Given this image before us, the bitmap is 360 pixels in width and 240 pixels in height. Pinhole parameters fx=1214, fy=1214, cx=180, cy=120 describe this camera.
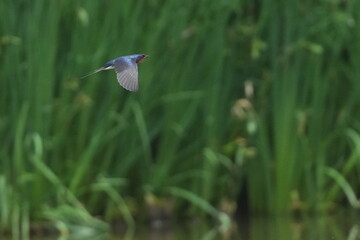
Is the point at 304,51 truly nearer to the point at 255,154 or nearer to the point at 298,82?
the point at 298,82

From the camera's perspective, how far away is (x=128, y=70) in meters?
3.74

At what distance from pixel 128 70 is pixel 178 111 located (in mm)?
2170

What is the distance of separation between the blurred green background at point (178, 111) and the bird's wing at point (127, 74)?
1649 mm

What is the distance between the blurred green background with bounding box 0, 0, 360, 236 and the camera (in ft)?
18.2

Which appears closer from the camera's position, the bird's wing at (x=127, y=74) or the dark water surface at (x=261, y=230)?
the bird's wing at (x=127, y=74)

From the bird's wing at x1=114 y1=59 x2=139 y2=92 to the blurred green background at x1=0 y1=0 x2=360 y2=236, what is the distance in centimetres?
165

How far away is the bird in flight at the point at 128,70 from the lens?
3.50 meters

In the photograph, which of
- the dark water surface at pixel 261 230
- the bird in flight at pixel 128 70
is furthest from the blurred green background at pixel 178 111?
the bird in flight at pixel 128 70

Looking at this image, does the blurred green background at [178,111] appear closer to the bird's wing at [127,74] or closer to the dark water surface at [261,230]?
the dark water surface at [261,230]

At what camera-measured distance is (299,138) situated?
19.9 ft

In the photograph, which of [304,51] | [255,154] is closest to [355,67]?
[304,51]

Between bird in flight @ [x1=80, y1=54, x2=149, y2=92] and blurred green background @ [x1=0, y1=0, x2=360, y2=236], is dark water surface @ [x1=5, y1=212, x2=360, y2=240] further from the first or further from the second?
bird in flight @ [x1=80, y1=54, x2=149, y2=92]

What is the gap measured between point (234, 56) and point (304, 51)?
35cm

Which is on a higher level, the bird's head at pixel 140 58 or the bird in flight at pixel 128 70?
the bird's head at pixel 140 58
